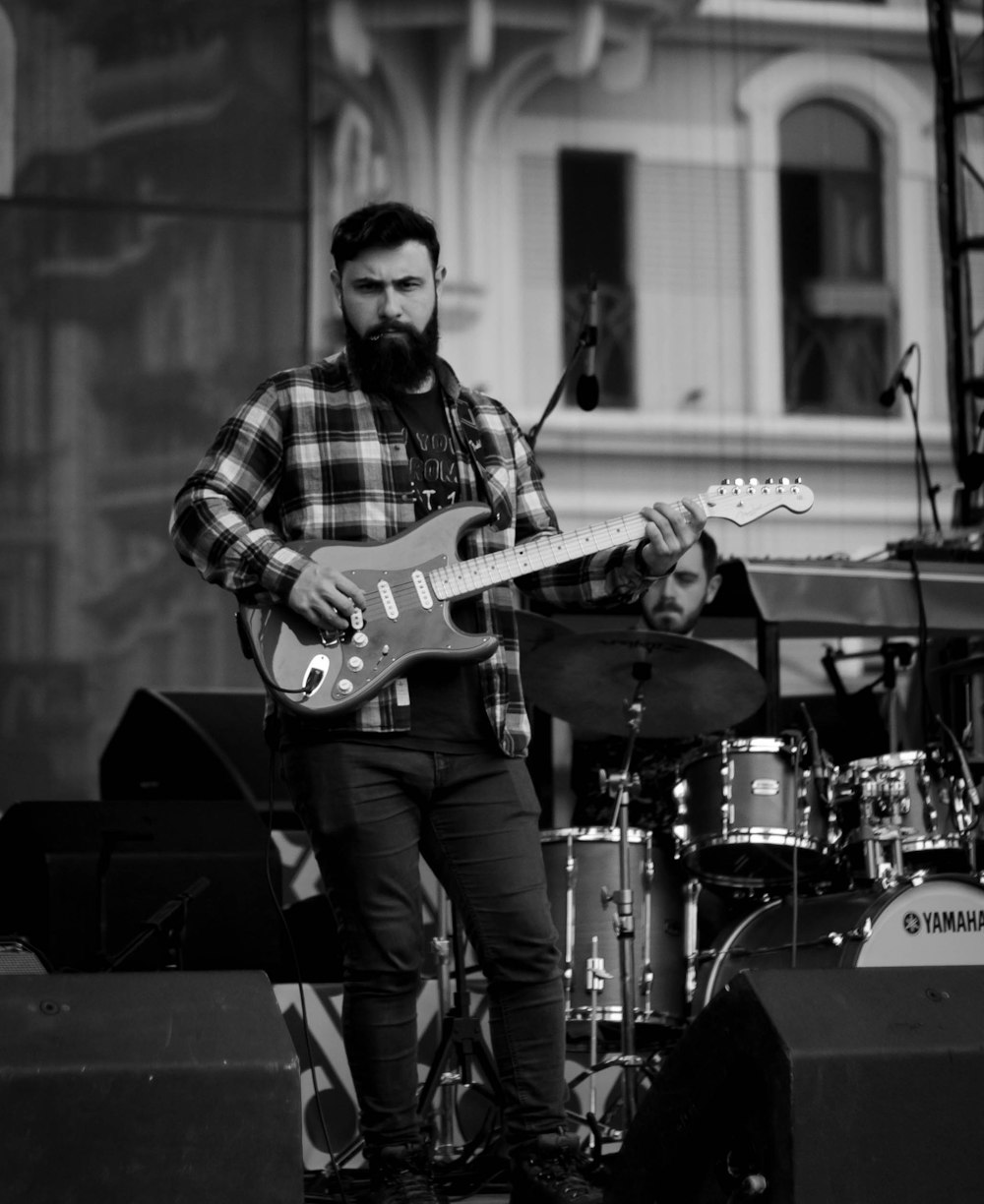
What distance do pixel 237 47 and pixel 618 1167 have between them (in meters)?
5.93

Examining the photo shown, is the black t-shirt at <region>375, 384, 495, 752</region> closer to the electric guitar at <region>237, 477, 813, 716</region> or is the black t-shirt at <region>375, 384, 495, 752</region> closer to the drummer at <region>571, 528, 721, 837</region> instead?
the electric guitar at <region>237, 477, 813, 716</region>

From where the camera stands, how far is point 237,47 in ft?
25.0

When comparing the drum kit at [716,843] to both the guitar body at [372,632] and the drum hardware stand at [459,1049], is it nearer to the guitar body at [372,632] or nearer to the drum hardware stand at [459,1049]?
the drum hardware stand at [459,1049]

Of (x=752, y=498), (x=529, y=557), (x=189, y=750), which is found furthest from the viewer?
(x=189, y=750)

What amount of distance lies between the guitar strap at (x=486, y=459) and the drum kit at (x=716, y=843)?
3.09 feet

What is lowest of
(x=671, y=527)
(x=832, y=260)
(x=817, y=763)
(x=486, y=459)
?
(x=817, y=763)

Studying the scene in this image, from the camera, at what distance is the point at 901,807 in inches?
174

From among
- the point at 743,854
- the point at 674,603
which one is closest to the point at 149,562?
the point at 674,603

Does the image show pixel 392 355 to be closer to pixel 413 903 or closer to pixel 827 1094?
pixel 413 903

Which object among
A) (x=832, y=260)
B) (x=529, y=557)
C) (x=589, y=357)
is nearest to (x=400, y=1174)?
(x=529, y=557)

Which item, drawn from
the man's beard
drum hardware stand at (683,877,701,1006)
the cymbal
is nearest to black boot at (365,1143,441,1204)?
the man's beard

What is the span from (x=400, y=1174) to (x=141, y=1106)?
723 mm

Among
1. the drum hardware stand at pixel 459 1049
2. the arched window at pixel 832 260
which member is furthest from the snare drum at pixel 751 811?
the arched window at pixel 832 260

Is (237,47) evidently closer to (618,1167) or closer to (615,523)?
(615,523)
